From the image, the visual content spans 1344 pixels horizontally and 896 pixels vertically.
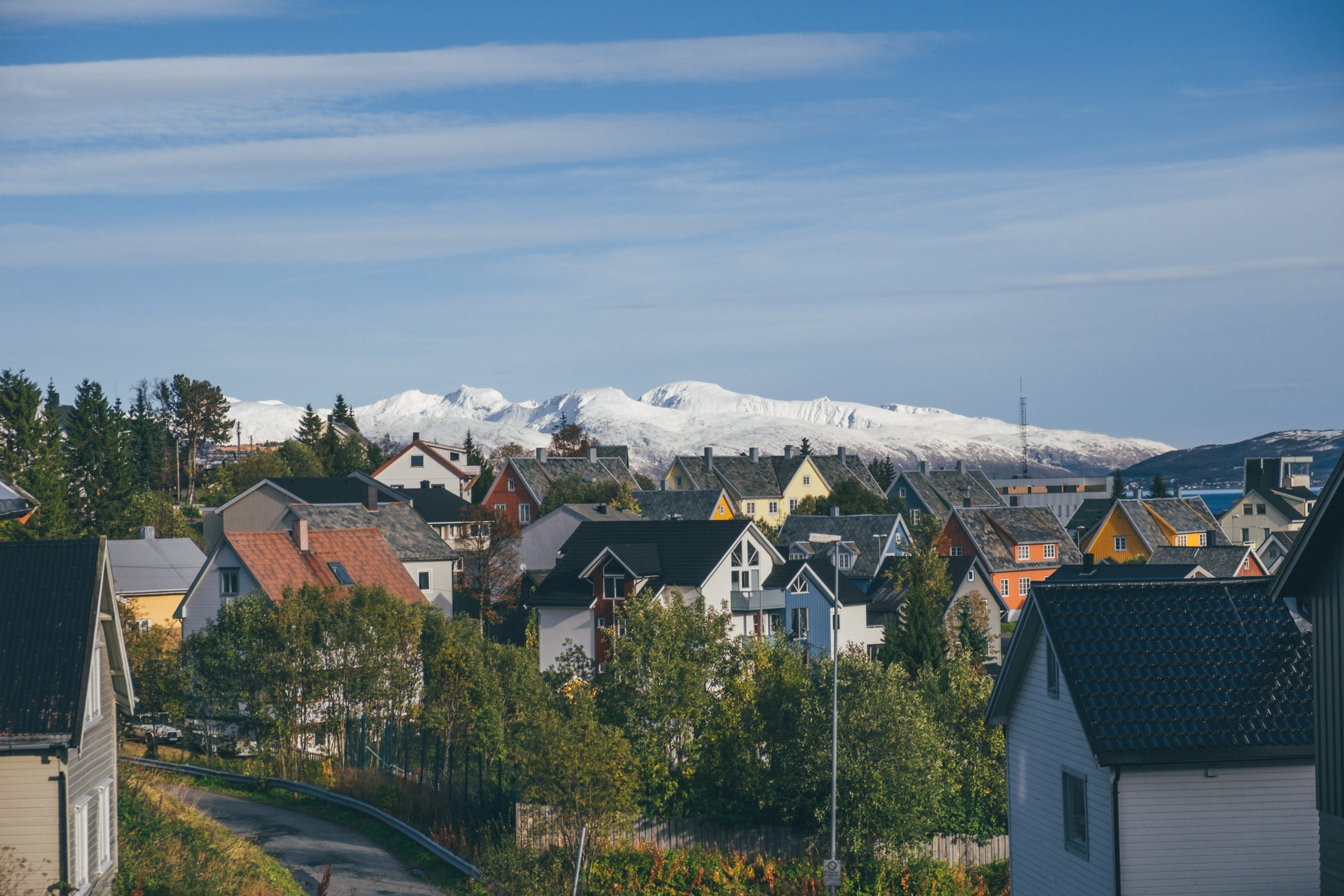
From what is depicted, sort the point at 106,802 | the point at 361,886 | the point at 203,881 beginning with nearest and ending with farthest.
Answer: the point at 106,802
the point at 203,881
the point at 361,886

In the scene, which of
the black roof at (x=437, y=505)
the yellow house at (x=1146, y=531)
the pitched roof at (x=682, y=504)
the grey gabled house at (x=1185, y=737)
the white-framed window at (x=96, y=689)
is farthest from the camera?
the pitched roof at (x=682, y=504)

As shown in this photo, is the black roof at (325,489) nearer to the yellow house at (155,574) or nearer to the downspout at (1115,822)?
the yellow house at (155,574)

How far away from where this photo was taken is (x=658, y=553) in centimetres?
5603

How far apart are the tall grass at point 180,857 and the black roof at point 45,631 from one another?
4876 millimetres

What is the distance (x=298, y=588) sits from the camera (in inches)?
1890

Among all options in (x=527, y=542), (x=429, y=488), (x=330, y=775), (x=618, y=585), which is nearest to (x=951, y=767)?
(x=330, y=775)

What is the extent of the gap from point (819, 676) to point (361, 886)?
12.8 metres

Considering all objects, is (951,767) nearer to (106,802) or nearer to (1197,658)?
(1197,658)

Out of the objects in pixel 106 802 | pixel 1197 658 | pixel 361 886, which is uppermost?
pixel 1197 658

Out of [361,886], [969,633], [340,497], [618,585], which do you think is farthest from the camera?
[340,497]

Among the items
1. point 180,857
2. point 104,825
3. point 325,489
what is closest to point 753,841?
point 180,857

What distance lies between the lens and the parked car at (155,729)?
4250cm

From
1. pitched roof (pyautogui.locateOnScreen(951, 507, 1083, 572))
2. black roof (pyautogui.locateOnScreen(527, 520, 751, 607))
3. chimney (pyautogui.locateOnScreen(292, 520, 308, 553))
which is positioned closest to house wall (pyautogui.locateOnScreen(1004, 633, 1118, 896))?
black roof (pyautogui.locateOnScreen(527, 520, 751, 607))

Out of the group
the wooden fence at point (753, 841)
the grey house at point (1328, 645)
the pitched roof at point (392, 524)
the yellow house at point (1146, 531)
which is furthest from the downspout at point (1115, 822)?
the yellow house at point (1146, 531)
